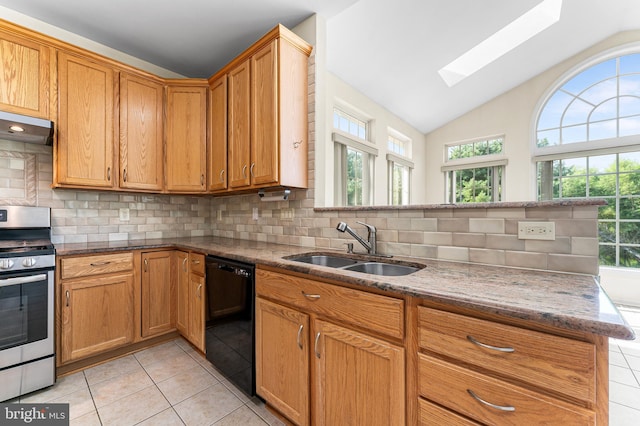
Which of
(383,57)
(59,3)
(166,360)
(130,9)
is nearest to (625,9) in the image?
(383,57)

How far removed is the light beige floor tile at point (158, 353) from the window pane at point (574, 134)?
5999 mm

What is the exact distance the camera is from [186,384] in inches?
72.2

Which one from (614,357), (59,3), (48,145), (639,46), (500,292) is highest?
(639,46)

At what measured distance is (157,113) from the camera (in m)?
2.57

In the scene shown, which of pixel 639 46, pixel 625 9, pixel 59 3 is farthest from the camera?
pixel 639 46

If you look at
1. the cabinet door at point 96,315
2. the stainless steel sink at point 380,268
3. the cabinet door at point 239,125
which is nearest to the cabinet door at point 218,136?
the cabinet door at point 239,125

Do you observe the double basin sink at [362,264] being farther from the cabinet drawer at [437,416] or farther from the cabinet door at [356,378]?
the cabinet drawer at [437,416]

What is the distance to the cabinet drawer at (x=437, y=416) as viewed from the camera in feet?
2.76

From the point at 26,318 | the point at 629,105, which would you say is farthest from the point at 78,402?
the point at 629,105

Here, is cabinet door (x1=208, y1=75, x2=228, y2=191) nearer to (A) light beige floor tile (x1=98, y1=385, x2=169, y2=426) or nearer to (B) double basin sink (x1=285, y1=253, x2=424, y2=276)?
(B) double basin sink (x1=285, y1=253, x2=424, y2=276)

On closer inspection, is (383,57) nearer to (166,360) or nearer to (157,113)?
(157,113)

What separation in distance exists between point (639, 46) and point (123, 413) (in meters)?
7.04

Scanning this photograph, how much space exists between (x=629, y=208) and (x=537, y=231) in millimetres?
4264

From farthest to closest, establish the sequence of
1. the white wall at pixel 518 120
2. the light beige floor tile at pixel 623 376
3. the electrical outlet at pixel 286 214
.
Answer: the white wall at pixel 518 120, the electrical outlet at pixel 286 214, the light beige floor tile at pixel 623 376
